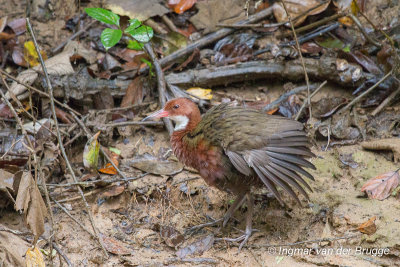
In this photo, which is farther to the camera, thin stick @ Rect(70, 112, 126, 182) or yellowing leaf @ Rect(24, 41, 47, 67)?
yellowing leaf @ Rect(24, 41, 47, 67)

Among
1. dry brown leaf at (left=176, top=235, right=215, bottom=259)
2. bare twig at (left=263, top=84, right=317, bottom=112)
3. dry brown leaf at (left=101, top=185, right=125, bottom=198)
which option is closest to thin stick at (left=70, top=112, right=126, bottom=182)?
dry brown leaf at (left=101, top=185, right=125, bottom=198)

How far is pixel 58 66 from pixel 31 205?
8.26 ft

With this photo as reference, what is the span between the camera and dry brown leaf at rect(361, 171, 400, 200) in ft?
13.3

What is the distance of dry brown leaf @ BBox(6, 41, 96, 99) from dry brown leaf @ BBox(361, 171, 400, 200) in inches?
127

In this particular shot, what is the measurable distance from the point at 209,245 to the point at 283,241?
0.61 m

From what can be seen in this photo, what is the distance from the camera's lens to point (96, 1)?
595 cm

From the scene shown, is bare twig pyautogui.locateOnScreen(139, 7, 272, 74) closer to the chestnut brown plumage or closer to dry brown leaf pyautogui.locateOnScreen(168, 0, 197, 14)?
dry brown leaf pyautogui.locateOnScreen(168, 0, 197, 14)

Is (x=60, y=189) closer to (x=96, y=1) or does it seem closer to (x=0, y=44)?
(x=0, y=44)

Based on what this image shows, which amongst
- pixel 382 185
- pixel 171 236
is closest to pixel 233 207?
pixel 171 236

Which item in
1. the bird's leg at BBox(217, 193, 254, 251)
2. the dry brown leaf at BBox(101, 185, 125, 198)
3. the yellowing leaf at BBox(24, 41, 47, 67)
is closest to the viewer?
the bird's leg at BBox(217, 193, 254, 251)

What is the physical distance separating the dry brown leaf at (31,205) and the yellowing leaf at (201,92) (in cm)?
252

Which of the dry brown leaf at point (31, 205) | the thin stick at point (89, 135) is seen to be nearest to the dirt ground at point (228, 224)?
the thin stick at point (89, 135)

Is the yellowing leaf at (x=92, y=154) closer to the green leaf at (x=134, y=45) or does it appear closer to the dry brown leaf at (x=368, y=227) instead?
the green leaf at (x=134, y=45)

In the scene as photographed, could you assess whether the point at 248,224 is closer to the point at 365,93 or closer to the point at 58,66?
the point at 365,93
